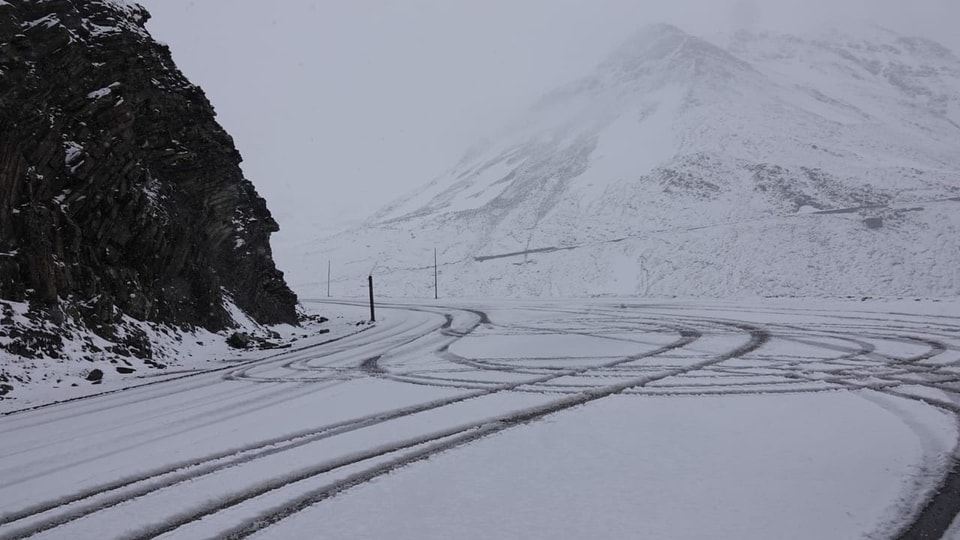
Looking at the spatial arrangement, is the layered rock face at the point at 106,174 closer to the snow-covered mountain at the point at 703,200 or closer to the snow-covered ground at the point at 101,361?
the snow-covered ground at the point at 101,361

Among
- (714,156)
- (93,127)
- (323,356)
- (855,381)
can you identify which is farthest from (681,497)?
(714,156)

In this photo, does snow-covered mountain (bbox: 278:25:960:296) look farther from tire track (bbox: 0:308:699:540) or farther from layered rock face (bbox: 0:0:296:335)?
tire track (bbox: 0:308:699:540)

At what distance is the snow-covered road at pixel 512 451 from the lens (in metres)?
3.49

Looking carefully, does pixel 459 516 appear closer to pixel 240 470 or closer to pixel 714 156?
pixel 240 470

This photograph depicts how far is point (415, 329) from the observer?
19125 mm

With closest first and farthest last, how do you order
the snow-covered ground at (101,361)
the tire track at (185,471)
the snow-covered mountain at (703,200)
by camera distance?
the tire track at (185,471)
the snow-covered ground at (101,361)
the snow-covered mountain at (703,200)

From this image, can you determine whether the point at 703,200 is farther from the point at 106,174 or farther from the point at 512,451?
the point at 512,451

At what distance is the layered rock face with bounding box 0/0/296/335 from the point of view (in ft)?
38.7

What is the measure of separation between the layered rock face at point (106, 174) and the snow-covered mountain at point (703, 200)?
3959cm

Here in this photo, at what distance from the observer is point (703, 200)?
68625 millimetres

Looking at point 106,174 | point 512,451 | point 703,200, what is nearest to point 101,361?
point 106,174

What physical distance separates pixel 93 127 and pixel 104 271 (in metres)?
3.72

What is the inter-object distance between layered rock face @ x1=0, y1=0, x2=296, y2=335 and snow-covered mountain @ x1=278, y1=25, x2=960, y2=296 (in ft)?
130

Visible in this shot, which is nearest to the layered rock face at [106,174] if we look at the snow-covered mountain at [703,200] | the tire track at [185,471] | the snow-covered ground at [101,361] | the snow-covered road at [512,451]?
the snow-covered ground at [101,361]
